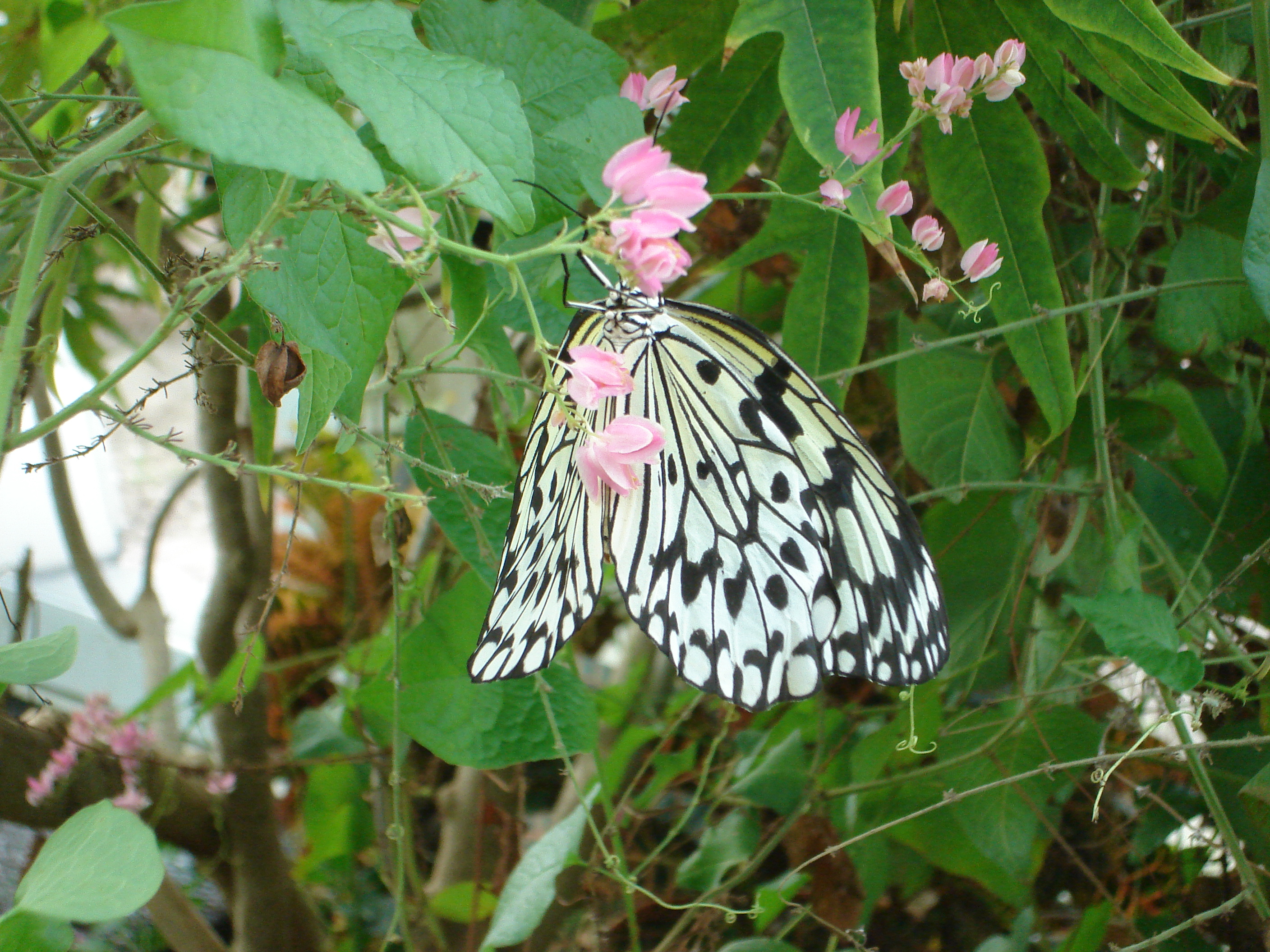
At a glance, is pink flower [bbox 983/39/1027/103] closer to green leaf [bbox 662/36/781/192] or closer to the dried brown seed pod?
green leaf [bbox 662/36/781/192]

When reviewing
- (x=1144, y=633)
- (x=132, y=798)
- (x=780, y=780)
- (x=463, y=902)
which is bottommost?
(x=463, y=902)

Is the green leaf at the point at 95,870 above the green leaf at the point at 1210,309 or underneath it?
underneath

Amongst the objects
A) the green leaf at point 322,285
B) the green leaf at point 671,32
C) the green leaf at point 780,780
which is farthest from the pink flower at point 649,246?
the green leaf at point 780,780

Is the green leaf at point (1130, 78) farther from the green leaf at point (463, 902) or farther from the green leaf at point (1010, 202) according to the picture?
the green leaf at point (463, 902)

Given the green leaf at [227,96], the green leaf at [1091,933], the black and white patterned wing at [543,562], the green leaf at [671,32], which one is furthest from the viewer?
the green leaf at [1091,933]

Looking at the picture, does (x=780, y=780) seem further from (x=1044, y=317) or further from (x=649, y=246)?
(x=649, y=246)

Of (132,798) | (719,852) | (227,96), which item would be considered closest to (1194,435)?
(719,852)

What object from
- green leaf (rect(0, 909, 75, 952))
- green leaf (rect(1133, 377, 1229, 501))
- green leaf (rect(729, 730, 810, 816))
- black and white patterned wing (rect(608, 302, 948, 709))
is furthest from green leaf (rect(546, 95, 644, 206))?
green leaf (rect(729, 730, 810, 816))
